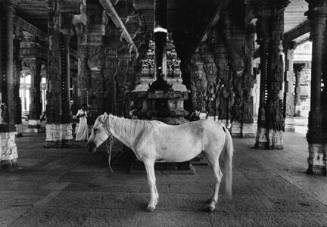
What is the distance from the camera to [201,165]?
8.27 meters

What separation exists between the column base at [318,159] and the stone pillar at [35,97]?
15.5m

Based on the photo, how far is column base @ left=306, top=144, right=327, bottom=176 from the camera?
7137 mm

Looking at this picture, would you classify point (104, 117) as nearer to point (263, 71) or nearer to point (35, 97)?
point (263, 71)

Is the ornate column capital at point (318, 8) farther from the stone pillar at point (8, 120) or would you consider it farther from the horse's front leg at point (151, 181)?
the stone pillar at point (8, 120)

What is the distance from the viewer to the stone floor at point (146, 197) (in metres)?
4.25

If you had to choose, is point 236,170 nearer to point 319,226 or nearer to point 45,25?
point 319,226

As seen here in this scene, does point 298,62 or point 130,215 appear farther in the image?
point 298,62

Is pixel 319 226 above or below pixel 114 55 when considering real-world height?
below

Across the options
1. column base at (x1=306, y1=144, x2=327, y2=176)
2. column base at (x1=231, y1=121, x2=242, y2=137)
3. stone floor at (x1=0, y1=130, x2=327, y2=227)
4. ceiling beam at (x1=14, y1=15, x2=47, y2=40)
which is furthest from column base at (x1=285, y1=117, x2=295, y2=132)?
ceiling beam at (x1=14, y1=15, x2=47, y2=40)

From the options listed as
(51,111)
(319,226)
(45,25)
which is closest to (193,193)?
(319,226)

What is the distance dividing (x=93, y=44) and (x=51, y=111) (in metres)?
5.45

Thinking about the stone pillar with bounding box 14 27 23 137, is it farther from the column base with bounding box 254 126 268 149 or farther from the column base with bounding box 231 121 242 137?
the column base with bounding box 254 126 268 149

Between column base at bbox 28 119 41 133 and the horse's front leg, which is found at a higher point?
the horse's front leg

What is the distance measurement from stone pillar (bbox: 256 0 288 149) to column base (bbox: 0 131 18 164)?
27.5 feet
